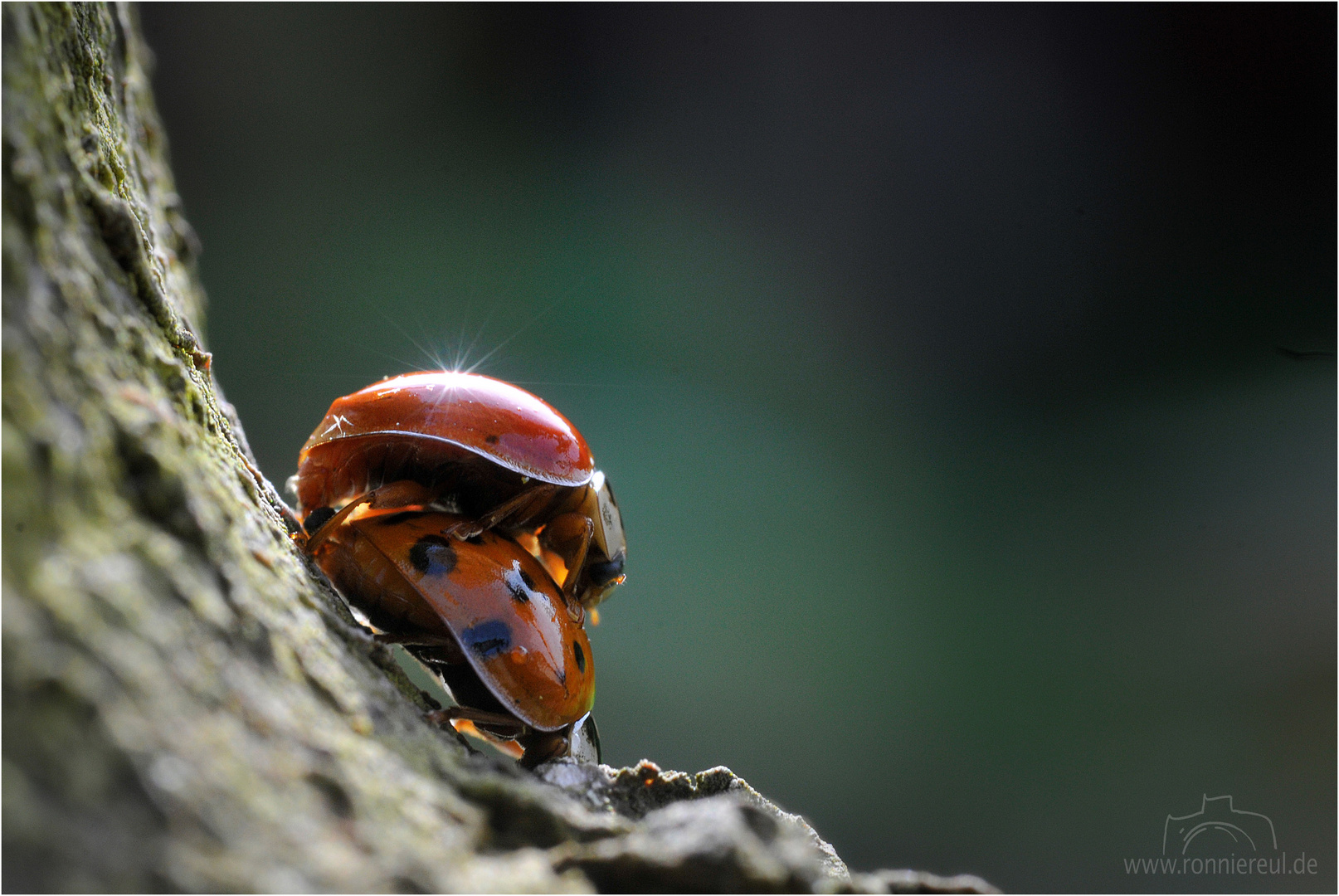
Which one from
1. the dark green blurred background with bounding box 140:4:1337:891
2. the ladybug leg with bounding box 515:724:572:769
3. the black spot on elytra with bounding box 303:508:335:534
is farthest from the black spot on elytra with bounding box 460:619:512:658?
the dark green blurred background with bounding box 140:4:1337:891

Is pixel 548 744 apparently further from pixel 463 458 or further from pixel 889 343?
pixel 889 343

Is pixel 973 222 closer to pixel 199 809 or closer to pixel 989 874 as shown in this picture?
pixel 989 874

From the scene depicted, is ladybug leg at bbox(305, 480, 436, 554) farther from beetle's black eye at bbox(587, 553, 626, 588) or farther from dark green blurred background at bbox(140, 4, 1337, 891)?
dark green blurred background at bbox(140, 4, 1337, 891)

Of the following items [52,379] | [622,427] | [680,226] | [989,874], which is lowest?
[52,379]

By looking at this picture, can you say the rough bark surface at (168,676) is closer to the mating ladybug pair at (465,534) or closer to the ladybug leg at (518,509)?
the mating ladybug pair at (465,534)

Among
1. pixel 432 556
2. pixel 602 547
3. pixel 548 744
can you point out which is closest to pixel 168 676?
pixel 432 556

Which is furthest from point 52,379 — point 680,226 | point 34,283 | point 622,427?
point 680,226

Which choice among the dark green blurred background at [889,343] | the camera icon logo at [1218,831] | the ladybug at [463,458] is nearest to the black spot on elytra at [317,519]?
the ladybug at [463,458]
